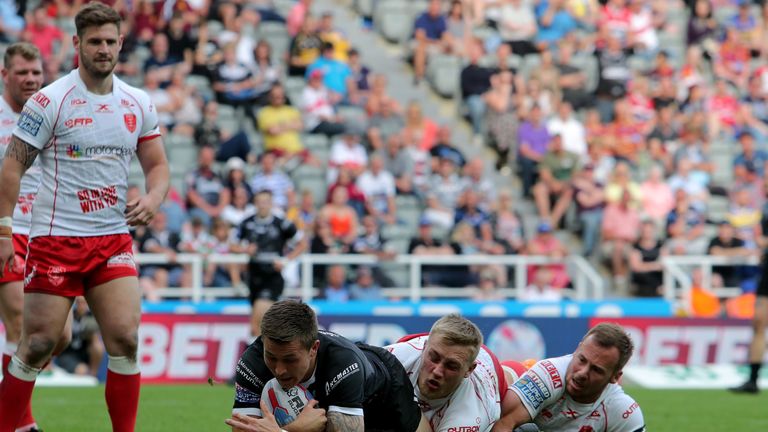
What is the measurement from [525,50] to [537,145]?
276cm

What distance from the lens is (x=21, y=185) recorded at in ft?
27.7

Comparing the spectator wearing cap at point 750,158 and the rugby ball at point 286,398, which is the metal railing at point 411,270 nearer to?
the spectator wearing cap at point 750,158

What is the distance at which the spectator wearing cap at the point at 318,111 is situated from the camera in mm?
19219

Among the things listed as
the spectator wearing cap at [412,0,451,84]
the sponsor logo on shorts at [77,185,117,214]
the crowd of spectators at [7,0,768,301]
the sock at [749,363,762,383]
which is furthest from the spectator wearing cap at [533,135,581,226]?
the sponsor logo on shorts at [77,185,117,214]

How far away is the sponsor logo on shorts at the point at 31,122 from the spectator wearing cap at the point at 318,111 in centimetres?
1205

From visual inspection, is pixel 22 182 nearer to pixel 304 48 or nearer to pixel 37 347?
pixel 37 347

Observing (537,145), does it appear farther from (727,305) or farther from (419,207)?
(727,305)

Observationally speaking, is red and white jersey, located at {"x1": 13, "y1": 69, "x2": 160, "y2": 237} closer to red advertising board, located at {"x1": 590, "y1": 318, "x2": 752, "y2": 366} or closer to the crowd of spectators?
the crowd of spectators

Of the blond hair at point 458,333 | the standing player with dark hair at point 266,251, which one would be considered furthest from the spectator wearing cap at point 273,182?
the blond hair at point 458,333

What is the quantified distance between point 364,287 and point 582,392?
9688 mm

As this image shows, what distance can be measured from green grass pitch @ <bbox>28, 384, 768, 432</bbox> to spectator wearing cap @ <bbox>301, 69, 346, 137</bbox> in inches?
225

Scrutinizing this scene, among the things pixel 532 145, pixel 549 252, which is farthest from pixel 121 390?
pixel 532 145

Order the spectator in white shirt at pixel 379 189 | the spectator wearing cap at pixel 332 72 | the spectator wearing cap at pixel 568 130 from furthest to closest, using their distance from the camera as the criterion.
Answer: the spectator wearing cap at pixel 568 130 → the spectator wearing cap at pixel 332 72 → the spectator in white shirt at pixel 379 189

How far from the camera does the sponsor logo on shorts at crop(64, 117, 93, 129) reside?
286 inches
